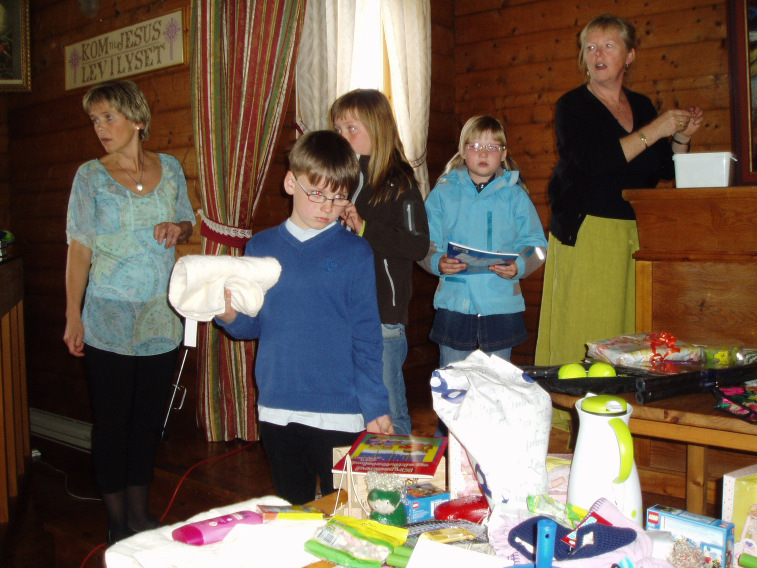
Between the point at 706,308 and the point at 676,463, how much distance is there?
0.40 m

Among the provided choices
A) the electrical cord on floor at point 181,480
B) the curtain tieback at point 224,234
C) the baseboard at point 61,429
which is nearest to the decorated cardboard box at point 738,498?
the electrical cord on floor at point 181,480

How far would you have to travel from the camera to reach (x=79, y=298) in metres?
1.97

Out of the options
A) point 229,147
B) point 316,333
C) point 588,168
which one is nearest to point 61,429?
point 229,147

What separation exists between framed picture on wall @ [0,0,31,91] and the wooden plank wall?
2.49 meters

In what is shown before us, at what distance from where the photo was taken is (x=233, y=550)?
830 millimetres

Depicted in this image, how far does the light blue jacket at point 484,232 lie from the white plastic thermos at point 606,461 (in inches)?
43.9

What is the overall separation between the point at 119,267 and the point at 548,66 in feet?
8.17

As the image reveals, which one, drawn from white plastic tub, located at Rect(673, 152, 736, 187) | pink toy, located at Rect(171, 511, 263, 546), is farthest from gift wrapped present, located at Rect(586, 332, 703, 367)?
pink toy, located at Rect(171, 511, 263, 546)

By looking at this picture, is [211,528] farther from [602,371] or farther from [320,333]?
[602,371]

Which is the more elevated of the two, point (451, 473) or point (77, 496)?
point (451, 473)

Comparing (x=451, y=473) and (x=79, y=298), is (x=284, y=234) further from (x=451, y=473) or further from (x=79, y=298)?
(x=79, y=298)

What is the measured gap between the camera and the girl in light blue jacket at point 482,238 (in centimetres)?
198

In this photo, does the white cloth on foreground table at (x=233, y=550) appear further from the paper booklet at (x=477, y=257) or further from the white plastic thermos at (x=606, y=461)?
the paper booklet at (x=477, y=257)

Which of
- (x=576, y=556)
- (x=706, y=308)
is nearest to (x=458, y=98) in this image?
(x=706, y=308)
